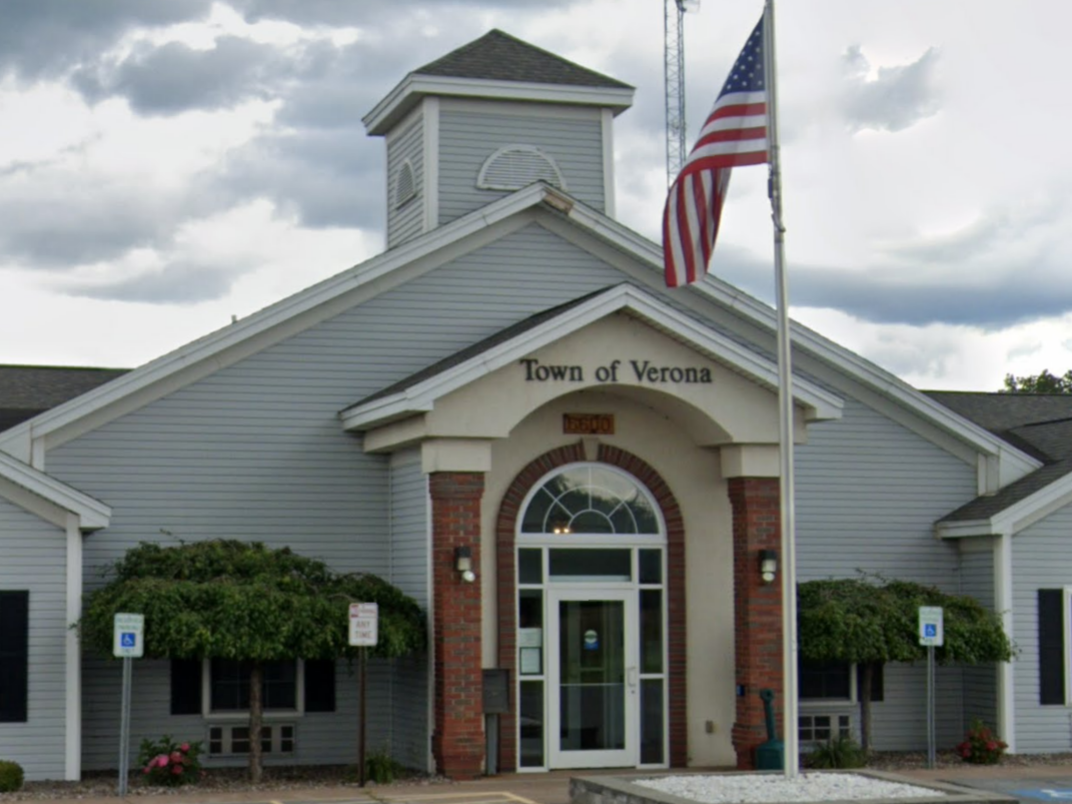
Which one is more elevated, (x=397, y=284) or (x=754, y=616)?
(x=397, y=284)

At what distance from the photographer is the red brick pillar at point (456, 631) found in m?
21.0

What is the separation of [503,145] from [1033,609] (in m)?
9.79

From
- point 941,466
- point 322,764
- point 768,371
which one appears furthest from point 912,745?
point 322,764

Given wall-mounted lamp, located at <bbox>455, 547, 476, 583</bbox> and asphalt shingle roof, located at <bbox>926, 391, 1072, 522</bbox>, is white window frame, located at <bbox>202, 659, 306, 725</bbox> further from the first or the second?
asphalt shingle roof, located at <bbox>926, 391, 1072, 522</bbox>

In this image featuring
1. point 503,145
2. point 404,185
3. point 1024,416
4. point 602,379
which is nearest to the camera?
point 602,379

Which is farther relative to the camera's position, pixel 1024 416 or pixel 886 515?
pixel 1024 416

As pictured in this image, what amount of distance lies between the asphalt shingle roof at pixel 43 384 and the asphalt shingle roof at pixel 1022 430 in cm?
1266

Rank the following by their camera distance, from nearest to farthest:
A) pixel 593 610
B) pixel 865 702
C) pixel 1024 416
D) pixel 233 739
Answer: pixel 233 739 < pixel 593 610 < pixel 865 702 < pixel 1024 416

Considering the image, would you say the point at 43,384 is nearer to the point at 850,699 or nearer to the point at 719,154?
the point at 850,699

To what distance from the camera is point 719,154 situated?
57.1 ft

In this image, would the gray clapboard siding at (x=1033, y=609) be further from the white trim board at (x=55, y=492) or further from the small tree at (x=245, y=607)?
the white trim board at (x=55, y=492)

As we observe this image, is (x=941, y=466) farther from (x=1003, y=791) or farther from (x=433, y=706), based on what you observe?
(x=433, y=706)

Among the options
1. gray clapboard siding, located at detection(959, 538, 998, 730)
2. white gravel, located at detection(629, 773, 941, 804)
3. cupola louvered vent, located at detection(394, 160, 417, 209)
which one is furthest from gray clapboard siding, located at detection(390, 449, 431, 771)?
gray clapboard siding, located at detection(959, 538, 998, 730)

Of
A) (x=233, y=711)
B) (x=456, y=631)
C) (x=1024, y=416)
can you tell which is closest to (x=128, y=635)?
(x=233, y=711)
